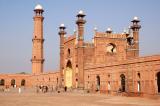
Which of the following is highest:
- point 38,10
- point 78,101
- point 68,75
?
point 38,10

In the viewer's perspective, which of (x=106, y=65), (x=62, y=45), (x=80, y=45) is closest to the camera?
(x=106, y=65)

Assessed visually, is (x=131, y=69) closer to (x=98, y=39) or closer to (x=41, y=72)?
(x=98, y=39)

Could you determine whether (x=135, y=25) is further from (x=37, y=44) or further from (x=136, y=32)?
(x=37, y=44)

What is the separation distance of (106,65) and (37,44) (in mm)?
32431

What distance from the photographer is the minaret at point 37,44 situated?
225 feet

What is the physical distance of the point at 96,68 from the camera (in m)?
41.8

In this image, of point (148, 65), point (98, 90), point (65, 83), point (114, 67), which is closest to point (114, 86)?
point (114, 67)

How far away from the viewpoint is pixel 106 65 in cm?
3906

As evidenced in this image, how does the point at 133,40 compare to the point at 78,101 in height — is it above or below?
above

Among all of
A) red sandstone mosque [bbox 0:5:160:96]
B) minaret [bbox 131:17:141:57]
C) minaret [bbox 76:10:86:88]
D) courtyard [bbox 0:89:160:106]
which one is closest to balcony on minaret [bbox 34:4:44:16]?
red sandstone mosque [bbox 0:5:160:96]

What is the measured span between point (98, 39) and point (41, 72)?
2544cm

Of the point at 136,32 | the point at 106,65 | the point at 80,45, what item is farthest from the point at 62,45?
the point at 106,65

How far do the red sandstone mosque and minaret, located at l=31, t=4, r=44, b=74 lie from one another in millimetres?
2014

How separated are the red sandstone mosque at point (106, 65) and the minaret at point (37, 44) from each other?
201 centimetres
